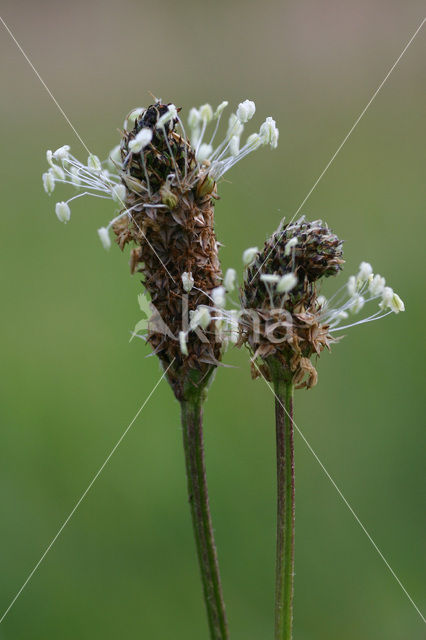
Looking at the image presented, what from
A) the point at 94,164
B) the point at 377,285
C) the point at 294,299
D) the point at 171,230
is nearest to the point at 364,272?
the point at 377,285

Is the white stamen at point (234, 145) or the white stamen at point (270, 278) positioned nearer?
→ the white stamen at point (270, 278)

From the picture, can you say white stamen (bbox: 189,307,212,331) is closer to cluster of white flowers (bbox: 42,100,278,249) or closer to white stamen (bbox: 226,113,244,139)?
cluster of white flowers (bbox: 42,100,278,249)

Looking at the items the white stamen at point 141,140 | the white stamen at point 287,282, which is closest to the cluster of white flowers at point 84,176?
the white stamen at point 141,140

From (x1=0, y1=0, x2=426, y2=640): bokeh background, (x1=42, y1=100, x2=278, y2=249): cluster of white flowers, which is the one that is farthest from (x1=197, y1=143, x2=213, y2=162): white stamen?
(x1=0, y1=0, x2=426, y2=640): bokeh background

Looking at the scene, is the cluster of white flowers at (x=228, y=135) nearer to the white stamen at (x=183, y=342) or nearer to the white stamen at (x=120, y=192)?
the white stamen at (x=120, y=192)

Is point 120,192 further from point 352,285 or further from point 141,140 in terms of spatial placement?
point 352,285

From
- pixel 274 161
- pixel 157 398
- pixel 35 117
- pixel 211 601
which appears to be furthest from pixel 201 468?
pixel 35 117

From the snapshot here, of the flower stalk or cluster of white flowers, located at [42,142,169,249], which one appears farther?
cluster of white flowers, located at [42,142,169,249]

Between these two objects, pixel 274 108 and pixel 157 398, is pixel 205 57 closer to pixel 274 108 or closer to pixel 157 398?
pixel 274 108
